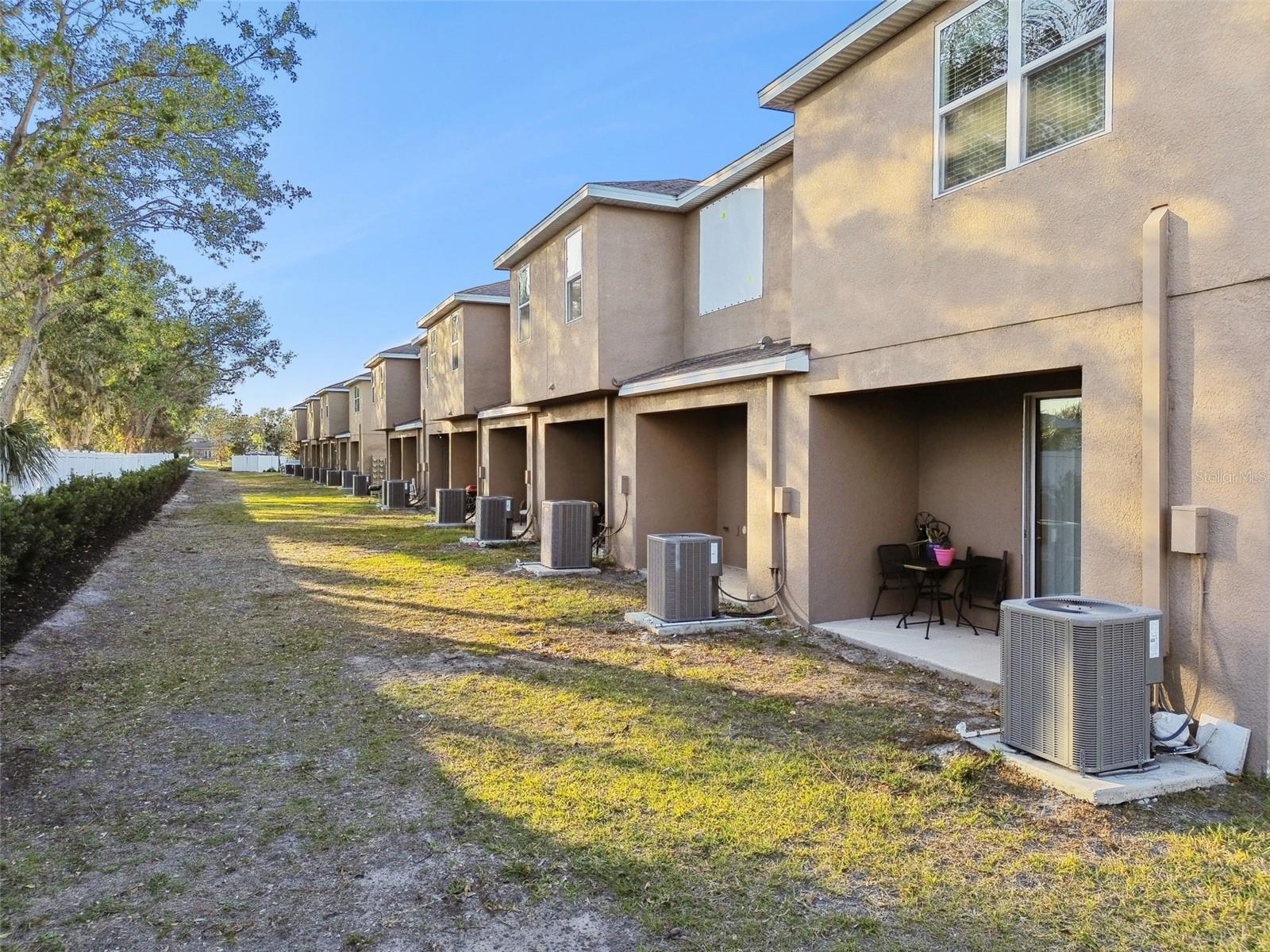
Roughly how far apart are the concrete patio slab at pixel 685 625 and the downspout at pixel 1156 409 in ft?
13.9

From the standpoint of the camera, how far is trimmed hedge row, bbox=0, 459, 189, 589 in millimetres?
8320

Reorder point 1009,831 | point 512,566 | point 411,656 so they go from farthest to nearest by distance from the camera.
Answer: point 512,566 < point 411,656 < point 1009,831

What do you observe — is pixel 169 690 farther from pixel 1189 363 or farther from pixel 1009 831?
pixel 1189 363

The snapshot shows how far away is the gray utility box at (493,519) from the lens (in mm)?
15922

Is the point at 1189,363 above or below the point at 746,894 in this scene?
above

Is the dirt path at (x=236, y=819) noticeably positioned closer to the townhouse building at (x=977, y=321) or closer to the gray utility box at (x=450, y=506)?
the townhouse building at (x=977, y=321)

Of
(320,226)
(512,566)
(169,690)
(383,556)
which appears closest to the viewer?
(169,690)

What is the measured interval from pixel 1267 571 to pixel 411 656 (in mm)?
6420

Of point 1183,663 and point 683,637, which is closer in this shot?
point 1183,663

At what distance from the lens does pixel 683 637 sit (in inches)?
315

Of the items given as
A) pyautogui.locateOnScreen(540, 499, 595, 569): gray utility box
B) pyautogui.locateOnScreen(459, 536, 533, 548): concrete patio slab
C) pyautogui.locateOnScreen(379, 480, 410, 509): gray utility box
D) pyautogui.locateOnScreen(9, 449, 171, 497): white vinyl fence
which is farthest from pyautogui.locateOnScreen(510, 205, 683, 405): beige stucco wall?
pyautogui.locateOnScreen(379, 480, 410, 509): gray utility box

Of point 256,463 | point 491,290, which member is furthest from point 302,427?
point 491,290

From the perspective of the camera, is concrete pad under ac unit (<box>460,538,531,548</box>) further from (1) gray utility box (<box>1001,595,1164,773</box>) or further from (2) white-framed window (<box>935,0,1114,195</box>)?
(1) gray utility box (<box>1001,595,1164,773</box>)

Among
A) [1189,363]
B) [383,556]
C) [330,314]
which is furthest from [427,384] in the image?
[330,314]
